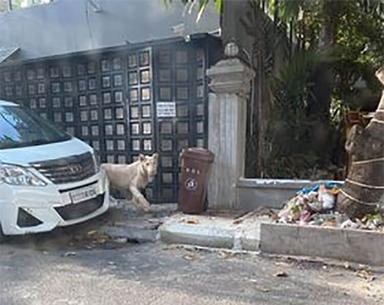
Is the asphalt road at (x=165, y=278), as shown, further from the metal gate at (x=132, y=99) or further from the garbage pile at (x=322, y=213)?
the metal gate at (x=132, y=99)

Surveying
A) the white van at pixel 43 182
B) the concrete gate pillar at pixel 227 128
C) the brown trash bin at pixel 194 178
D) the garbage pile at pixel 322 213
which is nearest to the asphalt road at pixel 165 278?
the white van at pixel 43 182

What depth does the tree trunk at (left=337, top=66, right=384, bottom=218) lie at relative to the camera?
565cm

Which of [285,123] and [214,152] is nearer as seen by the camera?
[214,152]

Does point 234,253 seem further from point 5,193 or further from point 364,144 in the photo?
point 5,193

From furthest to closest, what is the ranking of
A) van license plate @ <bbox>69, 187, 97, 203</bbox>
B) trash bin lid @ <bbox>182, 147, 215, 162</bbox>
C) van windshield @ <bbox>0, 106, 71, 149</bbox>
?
1. trash bin lid @ <bbox>182, 147, 215, 162</bbox>
2. van windshield @ <bbox>0, 106, 71, 149</bbox>
3. van license plate @ <bbox>69, 187, 97, 203</bbox>

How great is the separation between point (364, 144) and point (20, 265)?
13.5 ft

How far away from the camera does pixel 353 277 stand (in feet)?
16.2

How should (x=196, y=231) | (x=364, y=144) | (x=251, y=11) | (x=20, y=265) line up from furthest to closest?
(x=251, y=11), (x=196, y=231), (x=364, y=144), (x=20, y=265)

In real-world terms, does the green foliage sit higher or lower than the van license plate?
higher

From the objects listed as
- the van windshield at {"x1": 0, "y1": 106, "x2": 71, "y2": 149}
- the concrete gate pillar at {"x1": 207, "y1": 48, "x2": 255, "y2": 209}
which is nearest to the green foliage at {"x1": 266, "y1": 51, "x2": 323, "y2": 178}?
the concrete gate pillar at {"x1": 207, "y1": 48, "x2": 255, "y2": 209}

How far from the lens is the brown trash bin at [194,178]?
6.97 metres

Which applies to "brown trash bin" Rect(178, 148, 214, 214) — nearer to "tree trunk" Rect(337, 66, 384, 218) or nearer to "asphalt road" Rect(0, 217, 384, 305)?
"asphalt road" Rect(0, 217, 384, 305)

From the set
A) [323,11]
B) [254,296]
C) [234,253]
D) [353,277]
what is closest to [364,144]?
[353,277]

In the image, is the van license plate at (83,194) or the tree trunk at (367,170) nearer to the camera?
the tree trunk at (367,170)
